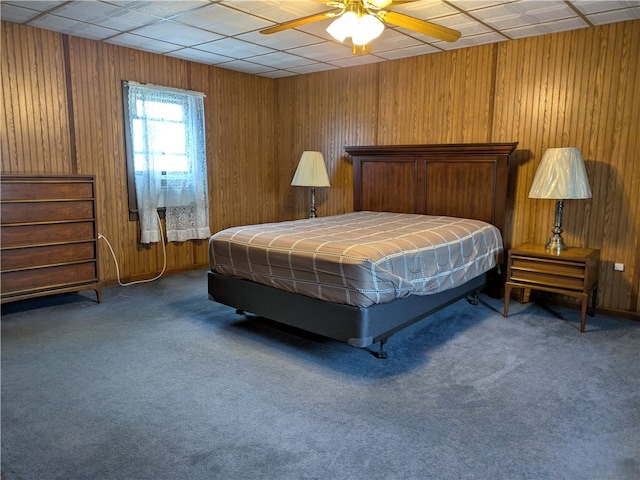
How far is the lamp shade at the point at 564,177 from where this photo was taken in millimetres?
3662

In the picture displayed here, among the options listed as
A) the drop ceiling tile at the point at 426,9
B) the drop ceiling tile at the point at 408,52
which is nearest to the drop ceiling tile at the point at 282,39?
the drop ceiling tile at the point at 408,52

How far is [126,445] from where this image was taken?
6.79 ft

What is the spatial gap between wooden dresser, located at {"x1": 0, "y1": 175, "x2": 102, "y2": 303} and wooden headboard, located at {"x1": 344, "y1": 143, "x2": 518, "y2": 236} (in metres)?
2.92

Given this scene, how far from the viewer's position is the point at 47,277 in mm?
3900

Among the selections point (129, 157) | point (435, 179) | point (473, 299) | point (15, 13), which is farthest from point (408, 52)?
point (15, 13)

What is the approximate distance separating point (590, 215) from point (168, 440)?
3875 millimetres

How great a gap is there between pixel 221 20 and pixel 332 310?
2697 mm

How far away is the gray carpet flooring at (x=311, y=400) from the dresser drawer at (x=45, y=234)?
0.65 m

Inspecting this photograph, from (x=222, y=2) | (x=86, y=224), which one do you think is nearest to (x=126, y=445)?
(x=86, y=224)

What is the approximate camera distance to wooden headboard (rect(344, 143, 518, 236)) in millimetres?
4398

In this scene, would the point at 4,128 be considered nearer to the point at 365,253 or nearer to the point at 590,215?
the point at 365,253

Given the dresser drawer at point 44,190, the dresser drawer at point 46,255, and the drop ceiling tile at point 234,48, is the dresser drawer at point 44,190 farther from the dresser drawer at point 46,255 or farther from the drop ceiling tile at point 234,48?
the drop ceiling tile at point 234,48

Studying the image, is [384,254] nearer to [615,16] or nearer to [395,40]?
[395,40]

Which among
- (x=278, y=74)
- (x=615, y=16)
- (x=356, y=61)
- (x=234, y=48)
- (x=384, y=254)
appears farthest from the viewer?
(x=278, y=74)
